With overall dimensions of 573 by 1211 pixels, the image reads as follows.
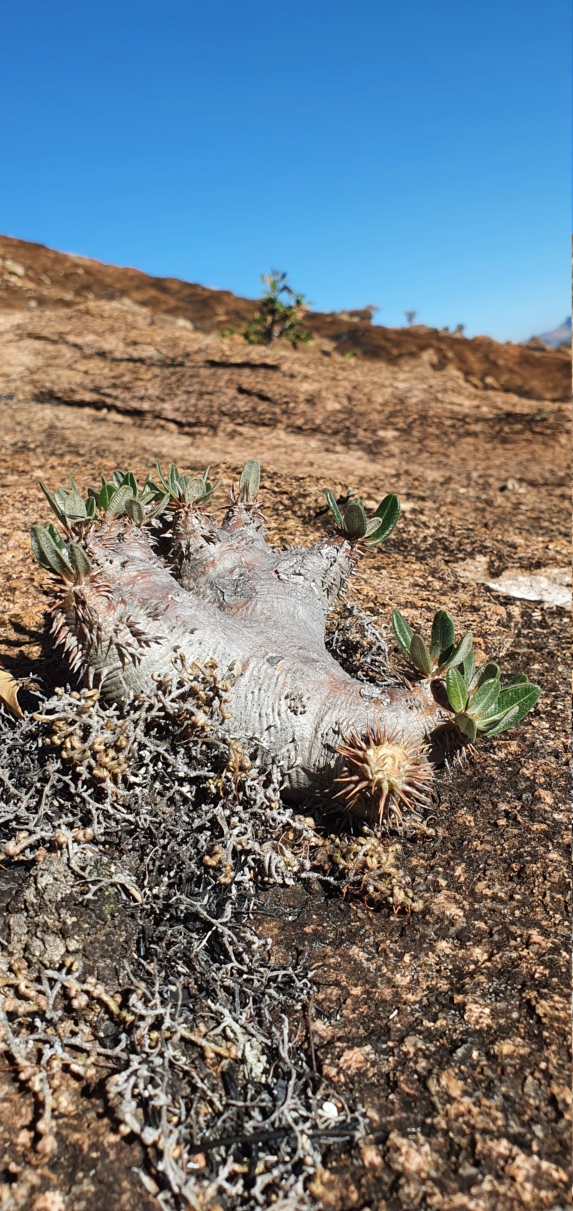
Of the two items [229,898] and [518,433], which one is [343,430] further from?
[229,898]

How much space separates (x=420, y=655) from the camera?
209 cm

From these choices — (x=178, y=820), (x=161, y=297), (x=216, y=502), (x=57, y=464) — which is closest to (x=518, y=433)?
(x=216, y=502)

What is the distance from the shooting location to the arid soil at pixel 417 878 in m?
1.41

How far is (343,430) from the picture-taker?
5.81 meters

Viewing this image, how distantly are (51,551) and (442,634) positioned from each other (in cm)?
111

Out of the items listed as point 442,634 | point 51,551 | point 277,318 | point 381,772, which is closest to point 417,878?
point 381,772

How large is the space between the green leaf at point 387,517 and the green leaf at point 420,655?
2.12 feet

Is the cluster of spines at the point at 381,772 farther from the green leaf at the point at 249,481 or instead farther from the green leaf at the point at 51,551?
the green leaf at the point at 249,481

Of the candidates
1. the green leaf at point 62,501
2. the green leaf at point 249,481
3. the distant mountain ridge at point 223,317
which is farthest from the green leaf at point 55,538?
the distant mountain ridge at point 223,317

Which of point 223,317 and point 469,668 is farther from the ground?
point 223,317

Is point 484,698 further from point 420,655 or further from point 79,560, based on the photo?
point 79,560

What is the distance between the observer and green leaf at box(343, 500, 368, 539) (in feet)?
8.44

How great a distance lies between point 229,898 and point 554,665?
6.08 ft

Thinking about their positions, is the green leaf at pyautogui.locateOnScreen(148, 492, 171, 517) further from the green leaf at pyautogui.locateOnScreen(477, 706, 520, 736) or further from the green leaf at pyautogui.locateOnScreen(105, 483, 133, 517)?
the green leaf at pyautogui.locateOnScreen(477, 706, 520, 736)
